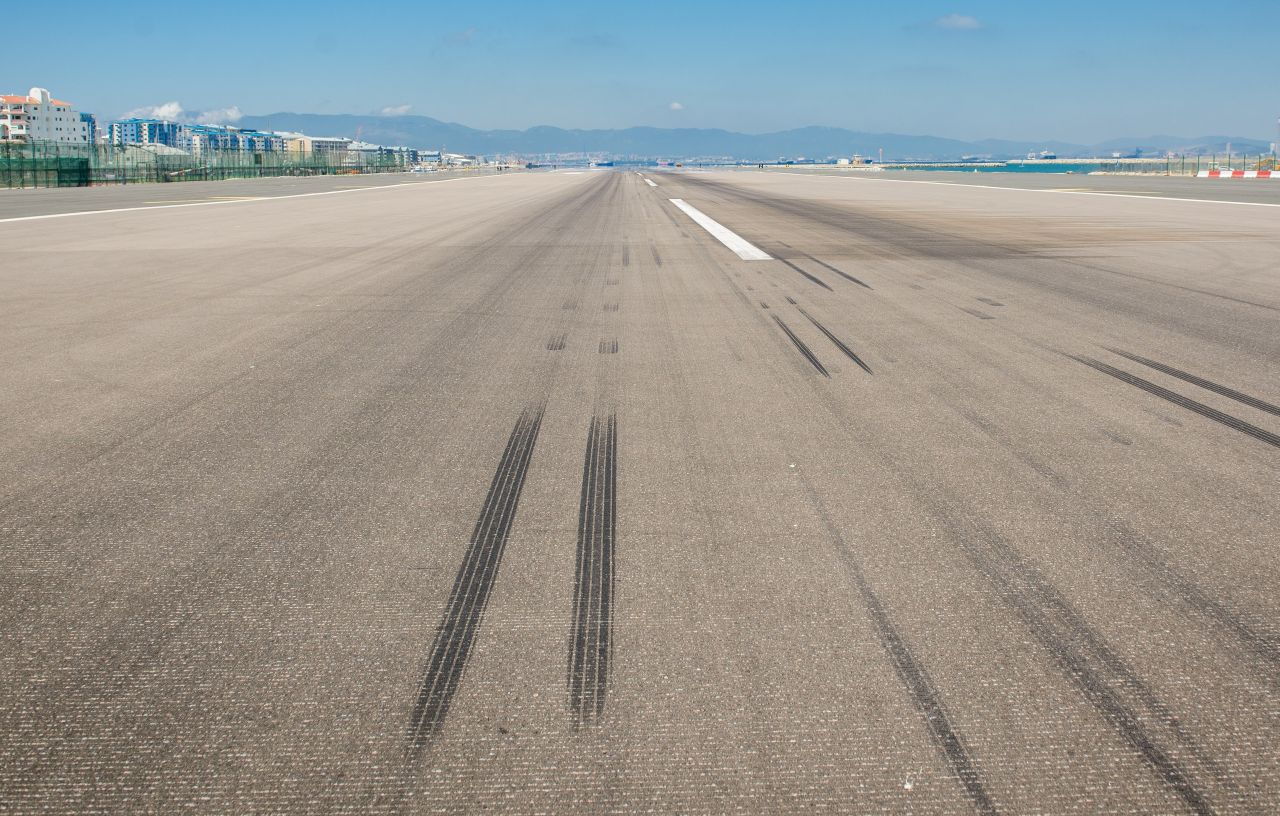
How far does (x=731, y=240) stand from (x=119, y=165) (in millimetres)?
45108

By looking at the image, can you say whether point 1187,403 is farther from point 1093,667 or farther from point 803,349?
point 1093,667

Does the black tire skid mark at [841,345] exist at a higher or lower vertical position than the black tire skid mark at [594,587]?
higher

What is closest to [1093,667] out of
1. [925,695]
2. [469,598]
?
[925,695]

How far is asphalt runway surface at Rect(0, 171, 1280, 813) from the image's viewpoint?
228 centimetres

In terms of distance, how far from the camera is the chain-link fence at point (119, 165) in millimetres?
42438

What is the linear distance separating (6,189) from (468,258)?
3593 cm

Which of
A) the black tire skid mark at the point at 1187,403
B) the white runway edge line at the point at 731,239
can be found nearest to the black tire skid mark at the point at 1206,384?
the black tire skid mark at the point at 1187,403

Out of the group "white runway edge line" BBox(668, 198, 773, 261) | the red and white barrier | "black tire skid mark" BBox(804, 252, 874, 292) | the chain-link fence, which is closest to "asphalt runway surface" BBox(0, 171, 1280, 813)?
"black tire skid mark" BBox(804, 252, 874, 292)

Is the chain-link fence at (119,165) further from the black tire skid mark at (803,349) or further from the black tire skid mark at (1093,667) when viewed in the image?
the black tire skid mark at (1093,667)

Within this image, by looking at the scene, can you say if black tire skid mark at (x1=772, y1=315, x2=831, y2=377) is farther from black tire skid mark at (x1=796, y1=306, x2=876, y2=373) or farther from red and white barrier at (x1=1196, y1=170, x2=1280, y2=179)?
red and white barrier at (x1=1196, y1=170, x2=1280, y2=179)

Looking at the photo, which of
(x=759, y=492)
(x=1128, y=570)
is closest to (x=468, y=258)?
(x=759, y=492)

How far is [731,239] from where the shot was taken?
16.8m

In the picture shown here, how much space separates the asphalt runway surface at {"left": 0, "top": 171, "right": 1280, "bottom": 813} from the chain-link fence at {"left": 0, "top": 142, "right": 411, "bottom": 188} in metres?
42.2

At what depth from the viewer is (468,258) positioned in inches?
536
